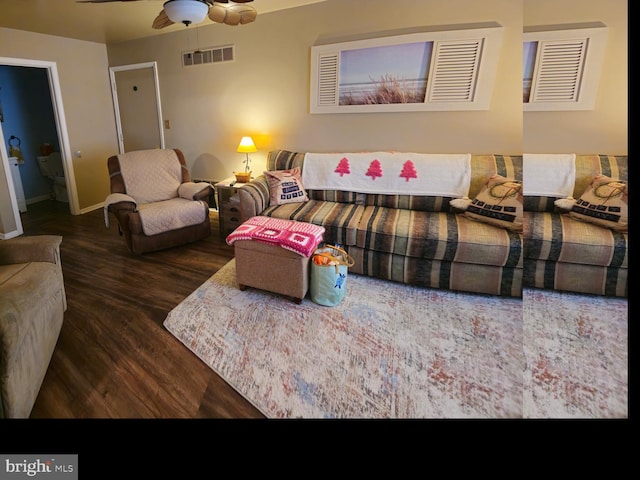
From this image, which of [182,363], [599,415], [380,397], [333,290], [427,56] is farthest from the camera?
[427,56]

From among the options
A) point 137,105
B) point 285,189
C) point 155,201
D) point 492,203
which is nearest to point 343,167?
point 285,189

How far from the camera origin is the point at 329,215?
2508mm

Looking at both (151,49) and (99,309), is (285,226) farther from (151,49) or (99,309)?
(151,49)

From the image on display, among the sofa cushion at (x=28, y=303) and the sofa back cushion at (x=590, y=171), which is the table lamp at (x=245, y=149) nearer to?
the sofa cushion at (x=28, y=303)

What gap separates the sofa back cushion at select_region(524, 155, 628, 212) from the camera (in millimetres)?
467

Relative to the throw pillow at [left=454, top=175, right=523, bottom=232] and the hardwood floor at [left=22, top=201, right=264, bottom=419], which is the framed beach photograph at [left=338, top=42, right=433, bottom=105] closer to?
the throw pillow at [left=454, top=175, right=523, bottom=232]

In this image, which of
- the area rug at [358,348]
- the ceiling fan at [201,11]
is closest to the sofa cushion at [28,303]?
the area rug at [358,348]

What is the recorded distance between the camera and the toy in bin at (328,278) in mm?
1994

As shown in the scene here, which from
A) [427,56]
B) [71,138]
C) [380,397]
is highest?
[427,56]

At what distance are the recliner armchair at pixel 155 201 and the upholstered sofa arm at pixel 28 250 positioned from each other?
1.01 metres

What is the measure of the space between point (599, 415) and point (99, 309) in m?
2.37

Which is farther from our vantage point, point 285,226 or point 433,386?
point 285,226

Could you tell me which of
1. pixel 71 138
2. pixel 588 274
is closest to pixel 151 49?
pixel 71 138
